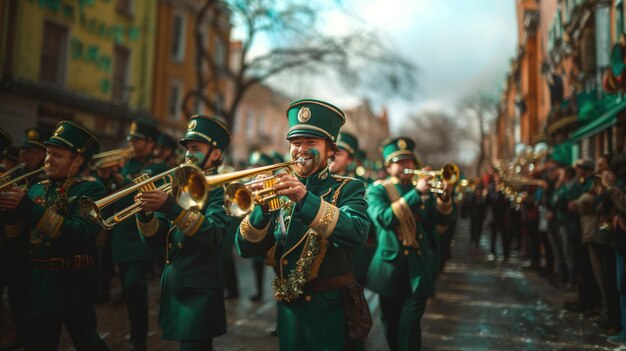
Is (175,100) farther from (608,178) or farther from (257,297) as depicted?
(608,178)

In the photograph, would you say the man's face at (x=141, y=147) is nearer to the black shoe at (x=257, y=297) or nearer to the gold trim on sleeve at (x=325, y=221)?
the black shoe at (x=257, y=297)

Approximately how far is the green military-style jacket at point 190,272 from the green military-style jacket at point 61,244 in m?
0.65

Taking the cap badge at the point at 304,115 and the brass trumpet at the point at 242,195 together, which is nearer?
the brass trumpet at the point at 242,195

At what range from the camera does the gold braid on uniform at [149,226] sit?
12.2ft

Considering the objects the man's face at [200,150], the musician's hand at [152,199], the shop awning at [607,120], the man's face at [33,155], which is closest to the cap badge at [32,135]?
the man's face at [33,155]

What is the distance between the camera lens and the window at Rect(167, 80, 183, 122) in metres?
25.3

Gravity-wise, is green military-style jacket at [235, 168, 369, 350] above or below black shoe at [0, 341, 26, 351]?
above

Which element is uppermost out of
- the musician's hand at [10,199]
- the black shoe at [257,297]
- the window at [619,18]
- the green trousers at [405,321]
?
the window at [619,18]

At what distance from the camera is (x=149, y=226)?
3744 millimetres

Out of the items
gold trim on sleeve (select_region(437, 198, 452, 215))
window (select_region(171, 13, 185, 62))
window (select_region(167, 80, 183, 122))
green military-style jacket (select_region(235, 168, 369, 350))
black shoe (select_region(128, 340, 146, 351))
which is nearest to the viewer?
green military-style jacket (select_region(235, 168, 369, 350))

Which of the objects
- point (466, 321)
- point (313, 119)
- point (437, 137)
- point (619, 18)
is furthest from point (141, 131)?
point (437, 137)

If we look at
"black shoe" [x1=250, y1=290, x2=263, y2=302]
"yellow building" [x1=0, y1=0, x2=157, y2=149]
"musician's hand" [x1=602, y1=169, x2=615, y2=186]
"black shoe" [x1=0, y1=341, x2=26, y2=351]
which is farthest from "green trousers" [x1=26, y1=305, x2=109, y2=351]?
"yellow building" [x1=0, y1=0, x2=157, y2=149]

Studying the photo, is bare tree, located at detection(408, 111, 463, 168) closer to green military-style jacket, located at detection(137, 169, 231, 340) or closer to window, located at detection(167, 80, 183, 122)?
window, located at detection(167, 80, 183, 122)

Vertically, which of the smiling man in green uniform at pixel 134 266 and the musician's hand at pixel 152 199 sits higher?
the musician's hand at pixel 152 199
